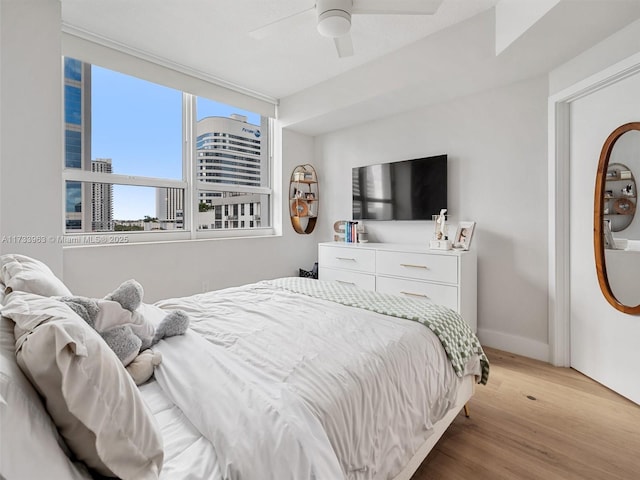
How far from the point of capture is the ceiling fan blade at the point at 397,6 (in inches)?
69.1

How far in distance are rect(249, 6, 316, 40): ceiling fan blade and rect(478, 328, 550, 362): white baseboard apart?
2936mm

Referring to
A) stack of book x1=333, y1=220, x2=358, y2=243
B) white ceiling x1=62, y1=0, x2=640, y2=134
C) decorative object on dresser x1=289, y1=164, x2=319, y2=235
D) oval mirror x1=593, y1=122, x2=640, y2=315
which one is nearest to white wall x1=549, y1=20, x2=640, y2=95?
white ceiling x1=62, y1=0, x2=640, y2=134

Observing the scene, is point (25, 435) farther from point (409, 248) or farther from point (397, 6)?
point (409, 248)

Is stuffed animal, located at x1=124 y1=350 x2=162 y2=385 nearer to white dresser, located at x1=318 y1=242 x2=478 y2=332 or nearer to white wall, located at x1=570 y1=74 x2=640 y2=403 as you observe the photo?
white dresser, located at x1=318 y1=242 x2=478 y2=332

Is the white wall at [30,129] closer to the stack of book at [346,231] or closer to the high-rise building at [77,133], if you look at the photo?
the high-rise building at [77,133]

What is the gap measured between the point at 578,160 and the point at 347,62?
216cm

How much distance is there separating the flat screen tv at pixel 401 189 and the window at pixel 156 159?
128cm

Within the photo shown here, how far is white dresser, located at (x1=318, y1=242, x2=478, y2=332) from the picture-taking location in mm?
2722

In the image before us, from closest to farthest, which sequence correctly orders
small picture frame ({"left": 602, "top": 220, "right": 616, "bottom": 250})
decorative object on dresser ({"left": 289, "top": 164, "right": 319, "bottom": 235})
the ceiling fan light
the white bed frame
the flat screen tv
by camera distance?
the white bed frame
the ceiling fan light
small picture frame ({"left": 602, "top": 220, "right": 616, "bottom": 250})
the flat screen tv
decorative object on dresser ({"left": 289, "top": 164, "right": 319, "bottom": 235})

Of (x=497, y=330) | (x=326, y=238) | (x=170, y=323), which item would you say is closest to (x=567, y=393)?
(x=497, y=330)

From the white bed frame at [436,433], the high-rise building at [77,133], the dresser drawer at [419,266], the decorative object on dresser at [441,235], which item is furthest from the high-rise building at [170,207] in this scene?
the white bed frame at [436,433]

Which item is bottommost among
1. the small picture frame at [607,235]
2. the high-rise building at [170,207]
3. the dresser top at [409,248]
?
the dresser top at [409,248]

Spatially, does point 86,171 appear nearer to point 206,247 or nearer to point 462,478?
point 206,247

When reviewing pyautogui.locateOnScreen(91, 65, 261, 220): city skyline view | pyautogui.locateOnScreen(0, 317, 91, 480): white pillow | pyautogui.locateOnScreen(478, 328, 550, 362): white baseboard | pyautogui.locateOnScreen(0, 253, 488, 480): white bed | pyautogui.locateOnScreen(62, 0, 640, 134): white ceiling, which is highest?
pyautogui.locateOnScreen(62, 0, 640, 134): white ceiling
